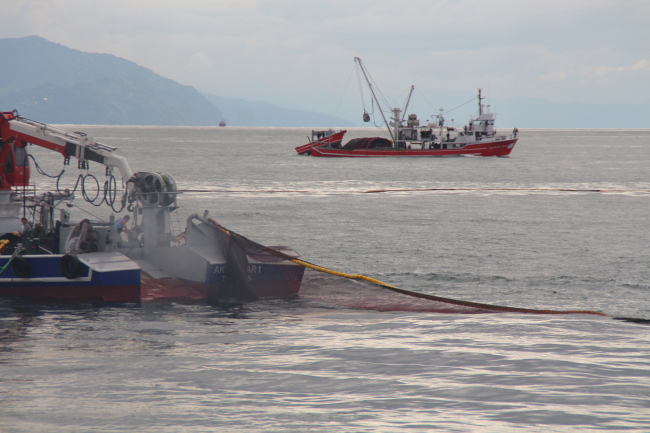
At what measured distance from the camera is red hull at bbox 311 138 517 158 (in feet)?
360

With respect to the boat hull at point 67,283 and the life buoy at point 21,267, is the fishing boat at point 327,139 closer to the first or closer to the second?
the boat hull at point 67,283

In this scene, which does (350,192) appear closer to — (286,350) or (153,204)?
(153,204)

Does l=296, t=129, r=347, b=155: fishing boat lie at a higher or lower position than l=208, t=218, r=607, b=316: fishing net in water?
higher

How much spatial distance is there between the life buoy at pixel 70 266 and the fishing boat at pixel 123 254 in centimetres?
2

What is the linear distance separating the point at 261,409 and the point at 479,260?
674 inches

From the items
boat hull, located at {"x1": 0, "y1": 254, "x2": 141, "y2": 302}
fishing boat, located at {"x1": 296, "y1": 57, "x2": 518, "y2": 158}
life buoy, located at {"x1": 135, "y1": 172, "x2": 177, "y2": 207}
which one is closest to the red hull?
fishing boat, located at {"x1": 296, "y1": 57, "x2": 518, "y2": 158}

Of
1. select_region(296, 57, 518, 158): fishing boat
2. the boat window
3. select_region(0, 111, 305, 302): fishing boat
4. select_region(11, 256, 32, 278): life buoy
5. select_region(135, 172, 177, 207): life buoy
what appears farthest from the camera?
select_region(296, 57, 518, 158): fishing boat

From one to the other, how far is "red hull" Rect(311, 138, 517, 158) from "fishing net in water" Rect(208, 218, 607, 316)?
94572mm

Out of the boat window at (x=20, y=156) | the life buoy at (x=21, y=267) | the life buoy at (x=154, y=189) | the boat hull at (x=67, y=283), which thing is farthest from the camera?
the boat window at (x=20, y=156)

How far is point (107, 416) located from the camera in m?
9.20

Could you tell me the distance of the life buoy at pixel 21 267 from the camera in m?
16.2

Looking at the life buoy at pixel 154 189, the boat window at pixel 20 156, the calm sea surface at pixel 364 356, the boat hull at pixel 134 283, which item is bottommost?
the calm sea surface at pixel 364 356

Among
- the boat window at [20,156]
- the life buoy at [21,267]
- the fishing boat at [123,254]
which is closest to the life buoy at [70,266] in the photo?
the fishing boat at [123,254]

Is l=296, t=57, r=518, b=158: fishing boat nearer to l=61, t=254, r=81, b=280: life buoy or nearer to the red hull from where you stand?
the red hull
